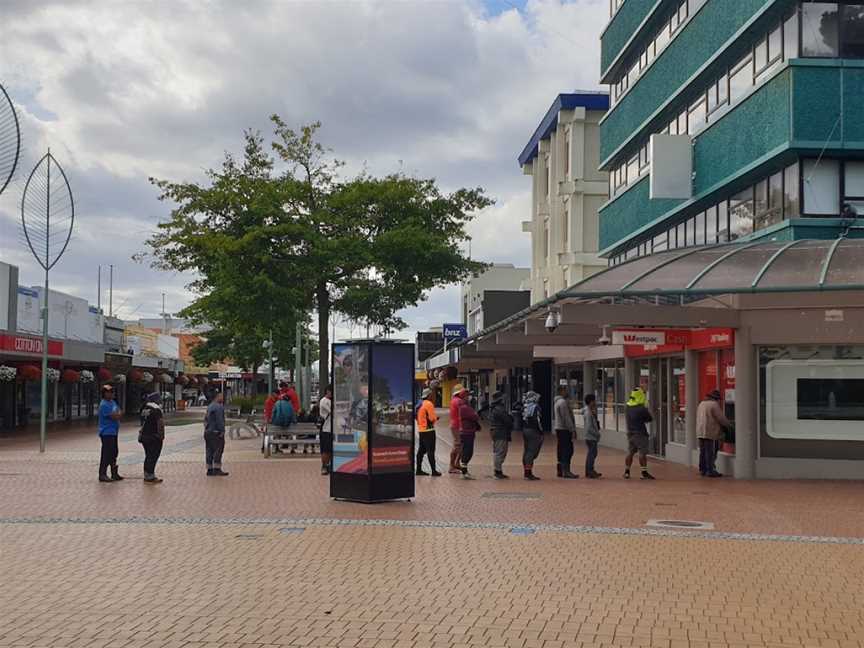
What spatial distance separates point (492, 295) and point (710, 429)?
36301mm

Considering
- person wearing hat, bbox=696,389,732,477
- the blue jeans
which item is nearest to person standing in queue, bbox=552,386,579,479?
the blue jeans

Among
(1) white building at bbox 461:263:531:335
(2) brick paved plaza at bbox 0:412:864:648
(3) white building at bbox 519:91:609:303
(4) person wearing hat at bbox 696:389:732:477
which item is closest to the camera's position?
(2) brick paved plaza at bbox 0:412:864:648

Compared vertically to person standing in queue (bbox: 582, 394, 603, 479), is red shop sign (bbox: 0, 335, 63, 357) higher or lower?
higher

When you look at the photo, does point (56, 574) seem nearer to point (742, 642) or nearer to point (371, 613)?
point (371, 613)

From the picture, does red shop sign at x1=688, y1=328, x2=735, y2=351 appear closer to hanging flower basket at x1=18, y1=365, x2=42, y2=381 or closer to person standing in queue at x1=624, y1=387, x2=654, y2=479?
person standing in queue at x1=624, y1=387, x2=654, y2=479

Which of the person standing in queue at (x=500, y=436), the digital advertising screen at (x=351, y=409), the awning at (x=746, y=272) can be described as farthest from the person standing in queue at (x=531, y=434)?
the digital advertising screen at (x=351, y=409)

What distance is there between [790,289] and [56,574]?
11.1 meters

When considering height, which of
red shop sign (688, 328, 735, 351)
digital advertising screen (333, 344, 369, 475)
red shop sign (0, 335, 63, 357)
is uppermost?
red shop sign (0, 335, 63, 357)

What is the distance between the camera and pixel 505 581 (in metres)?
9.36

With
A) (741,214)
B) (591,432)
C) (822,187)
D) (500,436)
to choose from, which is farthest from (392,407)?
(741,214)

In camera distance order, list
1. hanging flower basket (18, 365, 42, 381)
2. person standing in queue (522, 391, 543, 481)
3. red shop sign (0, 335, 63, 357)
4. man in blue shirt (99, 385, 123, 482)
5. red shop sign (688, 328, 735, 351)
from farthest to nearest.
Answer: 1. hanging flower basket (18, 365, 42, 381)
2. red shop sign (0, 335, 63, 357)
3. red shop sign (688, 328, 735, 351)
4. person standing in queue (522, 391, 543, 481)
5. man in blue shirt (99, 385, 123, 482)

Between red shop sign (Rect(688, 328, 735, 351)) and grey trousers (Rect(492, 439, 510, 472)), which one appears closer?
grey trousers (Rect(492, 439, 510, 472))

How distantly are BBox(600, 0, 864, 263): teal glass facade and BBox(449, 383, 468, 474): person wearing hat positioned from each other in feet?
21.7

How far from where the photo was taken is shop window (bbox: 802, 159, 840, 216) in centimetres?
1944
